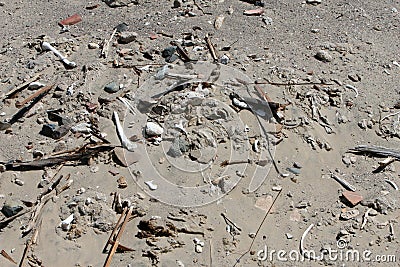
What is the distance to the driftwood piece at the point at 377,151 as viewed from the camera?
297 centimetres

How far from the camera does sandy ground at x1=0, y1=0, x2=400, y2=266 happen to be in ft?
8.43

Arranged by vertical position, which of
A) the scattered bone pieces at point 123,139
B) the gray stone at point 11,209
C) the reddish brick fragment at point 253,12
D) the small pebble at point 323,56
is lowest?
the gray stone at point 11,209

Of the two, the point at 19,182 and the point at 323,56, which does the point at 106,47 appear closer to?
the point at 19,182

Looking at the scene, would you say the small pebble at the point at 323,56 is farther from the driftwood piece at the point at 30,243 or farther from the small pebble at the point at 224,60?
the driftwood piece at the point at 30,243

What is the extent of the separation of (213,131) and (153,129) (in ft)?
1.11

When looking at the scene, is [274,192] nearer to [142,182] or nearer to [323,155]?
[323,155]

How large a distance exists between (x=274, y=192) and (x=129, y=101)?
103 centimetres

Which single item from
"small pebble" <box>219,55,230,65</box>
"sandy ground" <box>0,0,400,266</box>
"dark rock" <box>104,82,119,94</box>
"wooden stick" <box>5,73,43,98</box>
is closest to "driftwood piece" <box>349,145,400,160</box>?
"sandy ground" <box>0,0,400,266</box>

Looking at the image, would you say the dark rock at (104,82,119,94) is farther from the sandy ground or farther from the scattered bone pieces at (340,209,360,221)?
the scattered bone pieces at (340,209,360,221)

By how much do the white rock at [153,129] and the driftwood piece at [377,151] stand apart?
109cm

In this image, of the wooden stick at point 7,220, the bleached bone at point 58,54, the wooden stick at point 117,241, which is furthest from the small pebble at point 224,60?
the wooden stick at point 7,220


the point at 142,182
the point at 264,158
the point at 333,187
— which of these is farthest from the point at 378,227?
the point at 142,182

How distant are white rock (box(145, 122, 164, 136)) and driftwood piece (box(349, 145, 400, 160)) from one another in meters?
1.09

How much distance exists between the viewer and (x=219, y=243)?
8.36 ft
